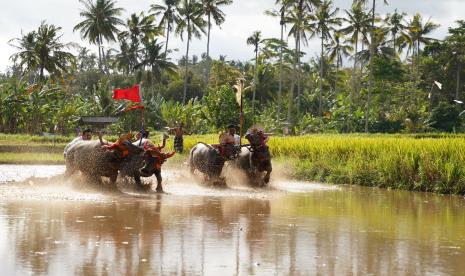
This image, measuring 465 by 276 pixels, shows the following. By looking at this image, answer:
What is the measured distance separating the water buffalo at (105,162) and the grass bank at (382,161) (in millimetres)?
6451

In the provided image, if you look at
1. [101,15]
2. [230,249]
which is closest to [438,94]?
[101,15]

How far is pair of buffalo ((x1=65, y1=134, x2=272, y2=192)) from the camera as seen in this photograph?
615 inches

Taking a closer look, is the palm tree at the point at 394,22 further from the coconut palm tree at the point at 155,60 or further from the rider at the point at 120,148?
the rider at the point at 120,148

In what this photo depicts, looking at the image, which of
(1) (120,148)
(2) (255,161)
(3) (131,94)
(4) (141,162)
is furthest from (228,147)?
(1) (120,148)

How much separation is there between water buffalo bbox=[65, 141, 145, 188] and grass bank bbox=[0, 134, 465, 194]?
6451 millimetres

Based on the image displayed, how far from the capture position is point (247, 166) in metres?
18.0

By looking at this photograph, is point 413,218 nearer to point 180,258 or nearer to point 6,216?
point 180,258

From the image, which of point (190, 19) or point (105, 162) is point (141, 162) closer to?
point (105, 162)

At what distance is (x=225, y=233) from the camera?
10.3 meters

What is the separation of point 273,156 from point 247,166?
6.31 metres

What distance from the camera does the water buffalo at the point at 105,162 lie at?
51.0 feet

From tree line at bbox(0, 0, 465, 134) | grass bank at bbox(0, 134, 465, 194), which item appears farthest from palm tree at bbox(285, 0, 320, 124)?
grass bank at bbox(0, 134, 465, 194)

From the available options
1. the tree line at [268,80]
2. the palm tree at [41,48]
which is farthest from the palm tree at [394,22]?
the palm tree at [41,48]

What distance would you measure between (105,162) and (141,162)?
0.77 m
